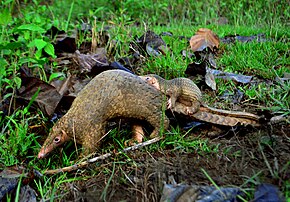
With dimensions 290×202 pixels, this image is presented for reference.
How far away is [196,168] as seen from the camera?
2049mm

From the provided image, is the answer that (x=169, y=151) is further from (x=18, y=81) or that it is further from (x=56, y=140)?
(x=18, y=81)

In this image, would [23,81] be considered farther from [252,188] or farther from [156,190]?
[252,188]

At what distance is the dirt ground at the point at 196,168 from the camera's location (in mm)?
1883

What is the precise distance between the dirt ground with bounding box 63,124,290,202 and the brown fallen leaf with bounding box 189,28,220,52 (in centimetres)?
152

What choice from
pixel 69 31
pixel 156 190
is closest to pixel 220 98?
pixel 156 190

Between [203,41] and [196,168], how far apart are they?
6.75 feet

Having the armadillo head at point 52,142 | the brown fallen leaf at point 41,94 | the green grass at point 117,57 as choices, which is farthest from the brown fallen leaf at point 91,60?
the armadillo head at point 52,142

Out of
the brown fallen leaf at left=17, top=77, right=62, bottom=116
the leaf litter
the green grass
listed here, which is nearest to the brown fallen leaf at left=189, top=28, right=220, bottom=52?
the leaf litter

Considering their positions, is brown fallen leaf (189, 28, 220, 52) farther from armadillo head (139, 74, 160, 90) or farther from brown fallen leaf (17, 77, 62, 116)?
brown fallen leaf (17, 77, 62, 116)

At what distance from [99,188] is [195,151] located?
0.62 metres

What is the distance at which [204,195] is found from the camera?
1.79 metres

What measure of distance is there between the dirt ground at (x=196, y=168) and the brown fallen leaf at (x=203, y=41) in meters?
1.52

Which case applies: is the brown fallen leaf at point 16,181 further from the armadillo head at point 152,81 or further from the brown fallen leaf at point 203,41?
the brown fallen leaf at point 203,41

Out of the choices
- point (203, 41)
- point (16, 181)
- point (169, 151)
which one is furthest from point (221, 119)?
point (203, 41)
